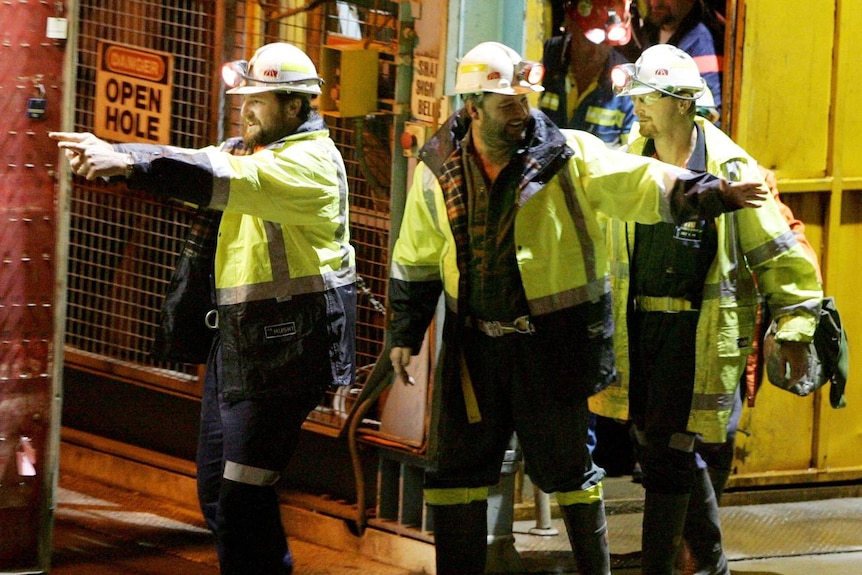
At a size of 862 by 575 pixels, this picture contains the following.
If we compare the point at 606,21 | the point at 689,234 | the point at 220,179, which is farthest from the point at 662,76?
the point at 606,21

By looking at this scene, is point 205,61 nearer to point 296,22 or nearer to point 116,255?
point 296,22

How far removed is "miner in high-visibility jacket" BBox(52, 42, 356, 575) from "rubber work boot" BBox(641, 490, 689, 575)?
128cm

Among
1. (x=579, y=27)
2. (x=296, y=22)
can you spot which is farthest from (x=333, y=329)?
(x=579, y=27)

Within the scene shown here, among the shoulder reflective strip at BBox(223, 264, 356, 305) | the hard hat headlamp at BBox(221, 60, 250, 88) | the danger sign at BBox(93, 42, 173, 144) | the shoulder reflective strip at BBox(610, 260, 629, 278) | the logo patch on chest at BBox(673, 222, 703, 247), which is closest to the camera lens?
the shoulder reflective strip at BBox(223, 264, 356, 305)

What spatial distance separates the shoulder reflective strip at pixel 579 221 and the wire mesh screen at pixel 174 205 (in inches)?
57.0

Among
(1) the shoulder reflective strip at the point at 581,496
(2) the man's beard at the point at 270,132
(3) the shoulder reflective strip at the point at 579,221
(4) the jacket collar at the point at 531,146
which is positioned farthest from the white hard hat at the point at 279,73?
(1) the shoulder reflective strip at the point at 581,496

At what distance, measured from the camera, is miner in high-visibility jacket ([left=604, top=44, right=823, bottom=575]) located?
5453 millimetres

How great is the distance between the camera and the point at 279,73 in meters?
5.00

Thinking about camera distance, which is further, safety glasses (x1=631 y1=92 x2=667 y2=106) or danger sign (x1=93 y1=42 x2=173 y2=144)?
danger sign (x1=93 y1=42 x2=173 y2=144)

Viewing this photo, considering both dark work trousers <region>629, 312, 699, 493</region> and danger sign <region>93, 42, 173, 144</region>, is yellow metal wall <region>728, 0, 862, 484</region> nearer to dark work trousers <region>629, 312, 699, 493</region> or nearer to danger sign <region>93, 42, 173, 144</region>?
dark work trousers <region>629, 312, 699, 493</region>

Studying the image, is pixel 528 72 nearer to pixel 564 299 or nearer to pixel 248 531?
pixel 564 299

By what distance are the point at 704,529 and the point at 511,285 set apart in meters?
1.44

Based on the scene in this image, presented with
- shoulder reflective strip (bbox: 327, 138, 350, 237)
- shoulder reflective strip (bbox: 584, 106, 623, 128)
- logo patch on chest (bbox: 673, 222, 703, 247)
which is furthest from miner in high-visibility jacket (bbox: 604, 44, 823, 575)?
shoulder reflective strip (bbox: 584, 106, 623, 128)

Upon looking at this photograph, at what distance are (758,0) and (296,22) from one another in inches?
84.9
